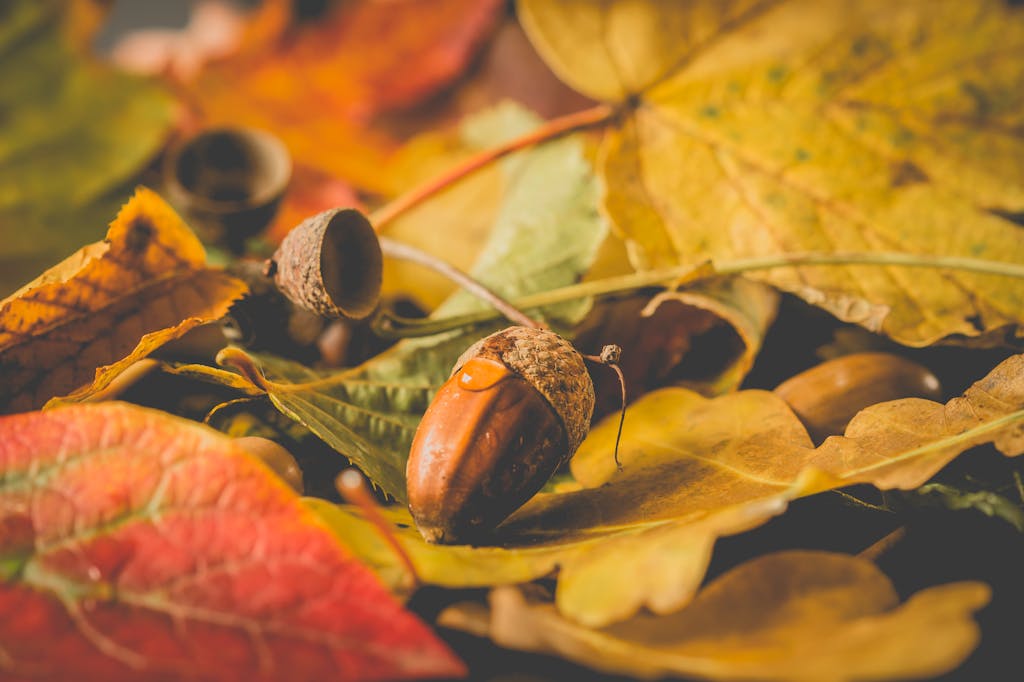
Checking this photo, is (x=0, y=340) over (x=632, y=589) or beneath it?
over

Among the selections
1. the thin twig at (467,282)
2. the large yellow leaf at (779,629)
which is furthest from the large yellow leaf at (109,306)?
the large yellow leaf at (779,629)

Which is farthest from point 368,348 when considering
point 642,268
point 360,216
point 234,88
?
point 234,88

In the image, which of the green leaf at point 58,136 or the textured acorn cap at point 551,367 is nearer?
the textured acorn cap at point 551,367

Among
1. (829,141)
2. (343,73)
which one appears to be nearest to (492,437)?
(829,141)

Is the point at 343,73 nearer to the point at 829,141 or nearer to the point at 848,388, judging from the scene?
the point at 829,141

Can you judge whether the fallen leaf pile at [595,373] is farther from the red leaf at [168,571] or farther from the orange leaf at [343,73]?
the orange leaf at [343,73]

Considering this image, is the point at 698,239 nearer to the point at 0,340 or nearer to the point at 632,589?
the point at 632,589
